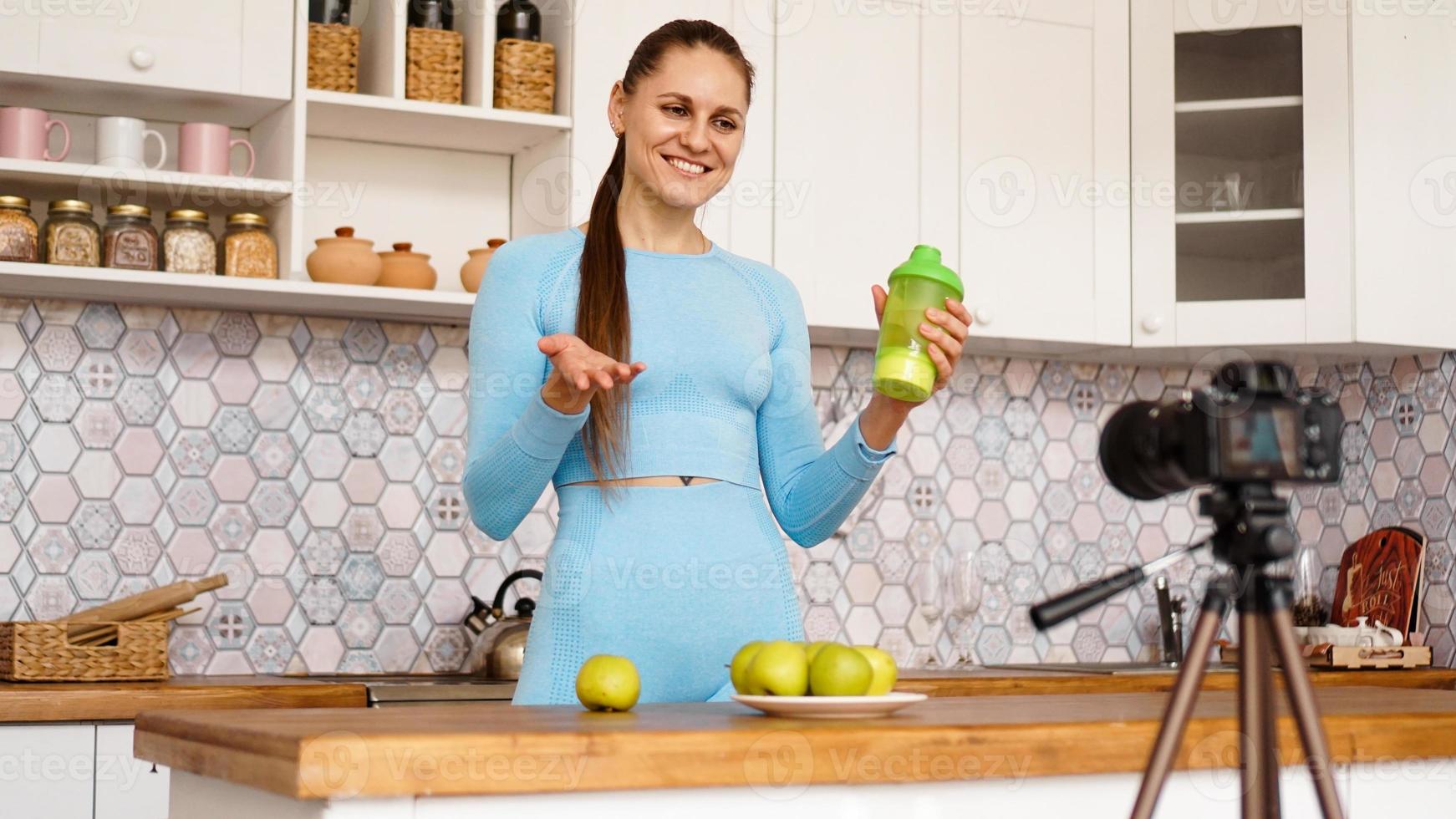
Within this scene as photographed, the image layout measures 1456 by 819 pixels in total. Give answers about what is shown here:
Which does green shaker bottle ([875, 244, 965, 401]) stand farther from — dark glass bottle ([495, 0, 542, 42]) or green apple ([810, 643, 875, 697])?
dark glass bottle ([495, 0, 542, 42])

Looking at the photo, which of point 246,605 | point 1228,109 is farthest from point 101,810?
point 1228,109

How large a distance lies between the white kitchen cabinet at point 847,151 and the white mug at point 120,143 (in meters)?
1.17

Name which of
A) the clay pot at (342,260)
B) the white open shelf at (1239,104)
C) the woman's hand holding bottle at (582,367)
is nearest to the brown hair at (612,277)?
the woman's hand holding bottle at (582,367)

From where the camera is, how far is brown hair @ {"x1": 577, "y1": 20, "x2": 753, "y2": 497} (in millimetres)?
1685

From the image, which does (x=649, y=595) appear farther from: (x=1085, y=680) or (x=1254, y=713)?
(x=1085, y=680)

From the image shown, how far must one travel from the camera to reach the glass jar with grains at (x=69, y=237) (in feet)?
8.74

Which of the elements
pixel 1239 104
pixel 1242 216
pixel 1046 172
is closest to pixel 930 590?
pixel 1046 172

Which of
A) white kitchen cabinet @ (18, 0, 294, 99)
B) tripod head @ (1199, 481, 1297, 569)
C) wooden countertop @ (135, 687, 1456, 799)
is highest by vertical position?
white kitchen cabinet @ (18, 0, 294, 99)

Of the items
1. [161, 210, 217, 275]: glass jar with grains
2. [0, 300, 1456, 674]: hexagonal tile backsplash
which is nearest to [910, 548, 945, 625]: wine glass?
[0, 300, 1456, 674]: hexagonal tile backsplash

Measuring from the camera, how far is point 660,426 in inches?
67.4

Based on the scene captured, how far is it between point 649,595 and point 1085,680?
155cm

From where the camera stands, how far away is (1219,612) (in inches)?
38.7

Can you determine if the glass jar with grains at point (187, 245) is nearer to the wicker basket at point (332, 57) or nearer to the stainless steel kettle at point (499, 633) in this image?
the wicker basket at point (332, 57)

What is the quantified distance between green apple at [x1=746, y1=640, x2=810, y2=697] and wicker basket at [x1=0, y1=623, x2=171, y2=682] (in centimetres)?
159
